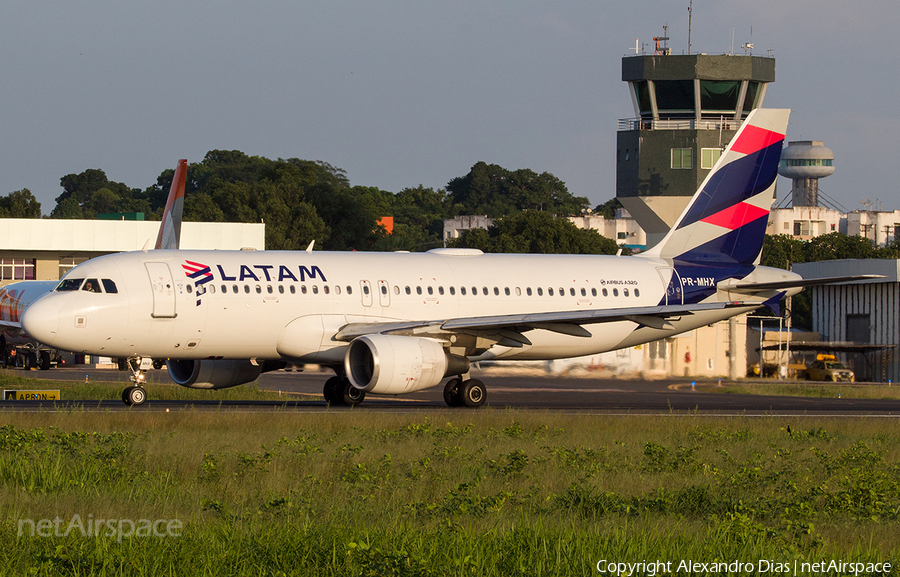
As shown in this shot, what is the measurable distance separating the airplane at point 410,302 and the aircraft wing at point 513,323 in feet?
0.16

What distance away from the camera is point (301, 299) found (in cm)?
2758

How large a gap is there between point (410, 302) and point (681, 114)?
58.7 m

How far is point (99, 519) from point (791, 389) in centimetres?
3895

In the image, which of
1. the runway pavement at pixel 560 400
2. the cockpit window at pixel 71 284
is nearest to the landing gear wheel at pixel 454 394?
the runway pavement at pixel 560 400

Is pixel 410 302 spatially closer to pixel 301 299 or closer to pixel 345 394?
pixel 345 394

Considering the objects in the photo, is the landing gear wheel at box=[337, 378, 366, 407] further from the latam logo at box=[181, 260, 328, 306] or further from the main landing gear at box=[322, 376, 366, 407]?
the latam logo at box=[181, 260, 328, 306]

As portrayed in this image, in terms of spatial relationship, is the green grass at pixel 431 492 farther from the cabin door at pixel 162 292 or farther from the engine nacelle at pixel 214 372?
the engine nacelle at pixel 214 372

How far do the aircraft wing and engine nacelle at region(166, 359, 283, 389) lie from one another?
3329 millimetres

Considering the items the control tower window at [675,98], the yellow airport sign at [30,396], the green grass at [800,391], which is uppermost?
the control tower window at [675,98]

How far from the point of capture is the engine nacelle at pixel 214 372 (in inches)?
1150

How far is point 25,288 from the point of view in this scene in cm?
5381
